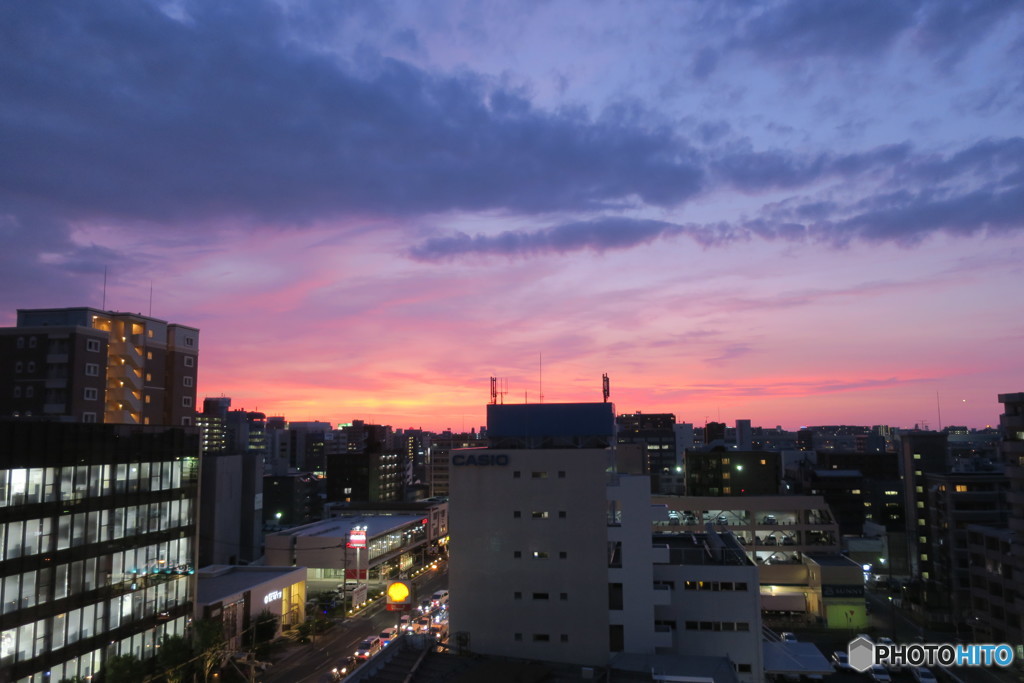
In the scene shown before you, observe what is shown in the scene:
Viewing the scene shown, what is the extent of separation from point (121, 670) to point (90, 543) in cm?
802

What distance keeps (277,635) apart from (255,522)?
30.3m

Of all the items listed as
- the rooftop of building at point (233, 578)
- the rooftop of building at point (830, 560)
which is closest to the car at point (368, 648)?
the rooftop of building at point (233, 578)

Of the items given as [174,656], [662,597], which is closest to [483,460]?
[662,597]

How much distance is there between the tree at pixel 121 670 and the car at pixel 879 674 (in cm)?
5118

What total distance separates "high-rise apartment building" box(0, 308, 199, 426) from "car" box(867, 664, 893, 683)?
75556mm

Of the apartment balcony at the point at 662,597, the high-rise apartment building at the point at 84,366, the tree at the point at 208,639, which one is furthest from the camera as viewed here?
the high-rise apartment building at the point at 84,366

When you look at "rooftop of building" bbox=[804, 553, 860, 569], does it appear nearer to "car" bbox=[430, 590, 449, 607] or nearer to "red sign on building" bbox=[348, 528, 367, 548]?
"car" bbox=[430, 590, 449, 607]

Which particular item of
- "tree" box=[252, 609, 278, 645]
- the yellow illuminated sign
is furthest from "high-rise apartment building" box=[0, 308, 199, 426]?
the yellow illuminated sign

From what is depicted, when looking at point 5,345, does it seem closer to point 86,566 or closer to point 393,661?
point 86,566

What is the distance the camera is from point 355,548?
76625 mm

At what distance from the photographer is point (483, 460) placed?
44.7 meters

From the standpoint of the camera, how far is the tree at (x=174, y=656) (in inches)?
1690

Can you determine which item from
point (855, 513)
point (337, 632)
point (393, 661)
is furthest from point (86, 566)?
point (855, 513)

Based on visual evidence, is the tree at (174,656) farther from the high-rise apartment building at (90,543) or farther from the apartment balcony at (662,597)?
the apartment balcony at (662,597)
